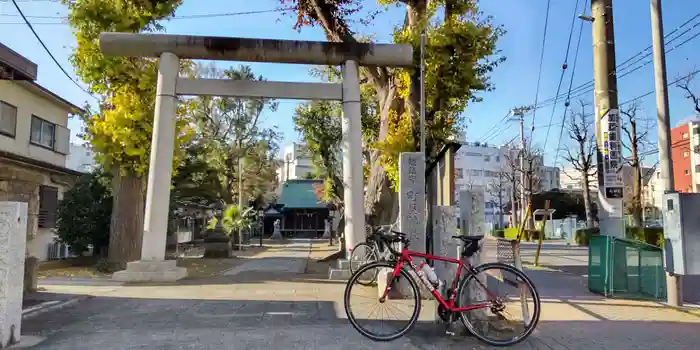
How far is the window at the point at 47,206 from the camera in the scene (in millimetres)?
17766

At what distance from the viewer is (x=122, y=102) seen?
40.9 ft

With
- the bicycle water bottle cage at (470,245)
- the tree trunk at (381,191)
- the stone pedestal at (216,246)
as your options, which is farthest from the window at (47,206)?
the bicycle water bottle cage at (470,245)

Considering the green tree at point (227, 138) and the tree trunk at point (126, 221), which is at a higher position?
the green tree at point (227, 138)

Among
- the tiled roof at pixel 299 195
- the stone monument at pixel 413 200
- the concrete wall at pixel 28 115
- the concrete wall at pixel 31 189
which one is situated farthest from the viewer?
the tiled roof at pixel 299 195

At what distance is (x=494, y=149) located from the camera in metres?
78.9

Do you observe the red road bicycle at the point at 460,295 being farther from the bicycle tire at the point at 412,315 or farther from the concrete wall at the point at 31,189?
the concrete wall at the point at 31,189

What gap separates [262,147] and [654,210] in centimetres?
4896

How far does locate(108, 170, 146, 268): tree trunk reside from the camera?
12.8 meters

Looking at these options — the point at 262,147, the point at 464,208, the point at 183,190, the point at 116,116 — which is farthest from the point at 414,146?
the point at 262,147

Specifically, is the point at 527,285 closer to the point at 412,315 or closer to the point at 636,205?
the point at 412,315

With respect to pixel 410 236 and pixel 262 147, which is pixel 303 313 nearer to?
pixel 410 236

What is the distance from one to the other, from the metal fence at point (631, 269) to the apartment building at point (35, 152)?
15.0 metres

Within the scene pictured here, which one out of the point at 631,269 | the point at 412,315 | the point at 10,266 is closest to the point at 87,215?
the point at 10,266

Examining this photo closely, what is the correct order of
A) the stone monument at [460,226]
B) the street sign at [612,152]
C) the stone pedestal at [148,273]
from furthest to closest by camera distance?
1. the stone pedestal at [148,273]
2. the street sign at [612,152]
3. the stone monument at [460,226]
